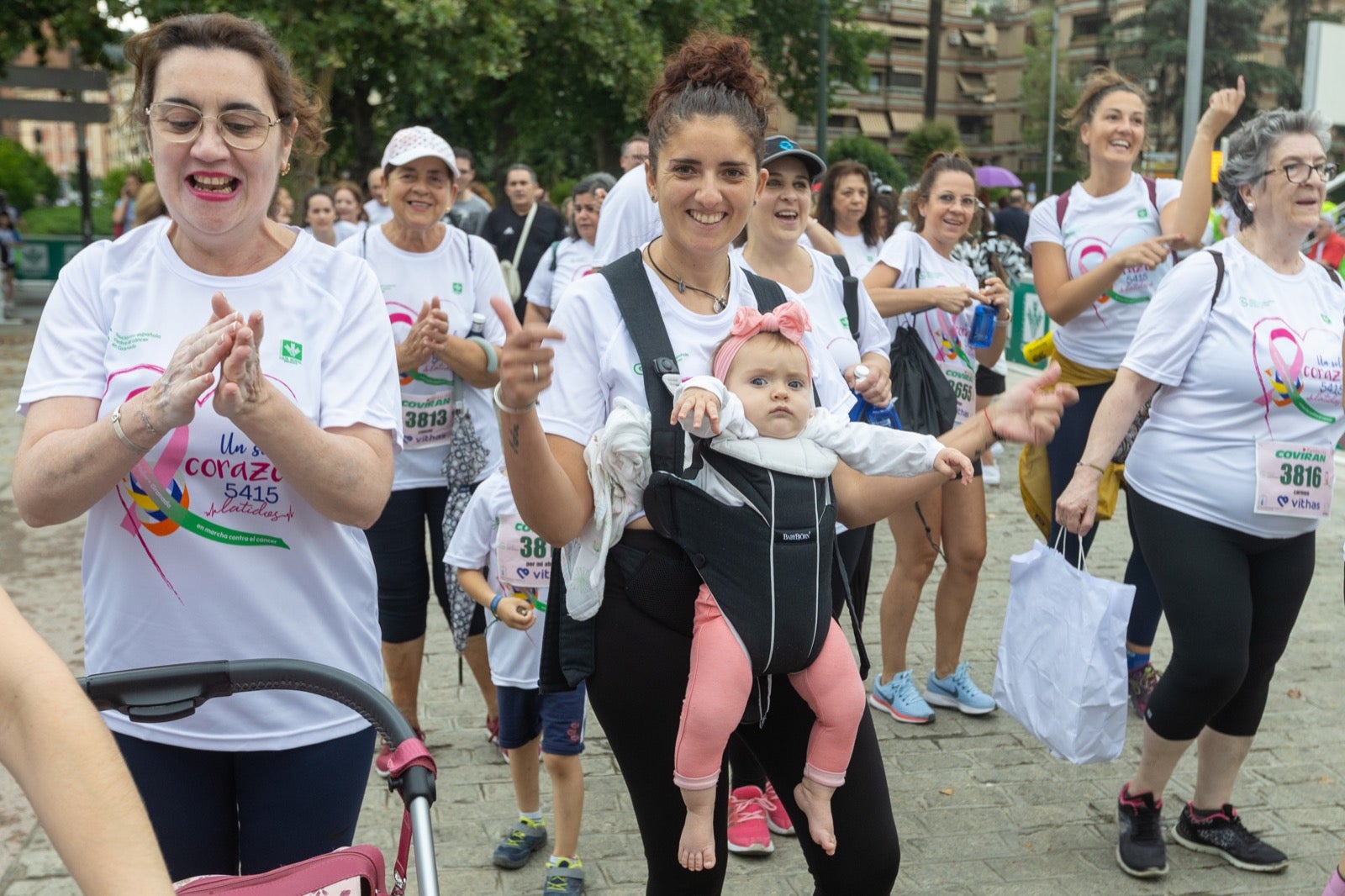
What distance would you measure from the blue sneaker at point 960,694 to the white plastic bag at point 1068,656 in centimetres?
143

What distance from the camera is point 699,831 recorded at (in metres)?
2.57

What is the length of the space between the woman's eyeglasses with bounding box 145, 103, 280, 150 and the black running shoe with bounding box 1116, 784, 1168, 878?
3.23 metres

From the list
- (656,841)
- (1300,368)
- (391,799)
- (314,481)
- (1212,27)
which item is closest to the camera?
(314,481)

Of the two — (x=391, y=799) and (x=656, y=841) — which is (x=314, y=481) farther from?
(x=391, y=799)

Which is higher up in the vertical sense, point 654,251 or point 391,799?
point 654,251

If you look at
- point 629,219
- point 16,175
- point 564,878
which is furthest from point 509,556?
point 16,175

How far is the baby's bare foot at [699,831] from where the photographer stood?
8.38 ft

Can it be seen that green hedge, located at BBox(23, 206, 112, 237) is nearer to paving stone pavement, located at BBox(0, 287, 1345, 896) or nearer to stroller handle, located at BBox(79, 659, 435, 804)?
paving stone pavement, located at BBox(0, 287, 1345, 896)

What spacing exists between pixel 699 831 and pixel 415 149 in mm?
3101

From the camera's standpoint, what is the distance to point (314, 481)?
7.25 ft

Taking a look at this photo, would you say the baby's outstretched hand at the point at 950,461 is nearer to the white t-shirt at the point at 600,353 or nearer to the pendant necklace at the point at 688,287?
the white t-shirt at the point at 600,353

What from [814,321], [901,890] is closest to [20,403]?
[814,321]

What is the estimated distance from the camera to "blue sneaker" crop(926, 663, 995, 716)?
5301 mm

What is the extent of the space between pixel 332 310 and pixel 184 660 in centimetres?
69
